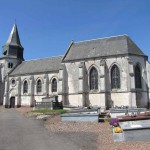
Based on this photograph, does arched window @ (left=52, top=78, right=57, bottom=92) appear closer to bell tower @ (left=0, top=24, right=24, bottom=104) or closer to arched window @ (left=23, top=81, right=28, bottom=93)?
arched window @ (left=23, top=81, right=28, bottom=93)

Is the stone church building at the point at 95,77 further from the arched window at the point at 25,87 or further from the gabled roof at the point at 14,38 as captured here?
the gabled roof at the point at 14,38

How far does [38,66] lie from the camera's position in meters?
41.7

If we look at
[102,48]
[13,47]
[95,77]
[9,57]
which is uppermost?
[13,47]

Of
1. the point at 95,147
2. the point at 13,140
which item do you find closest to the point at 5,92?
the point at 13,140

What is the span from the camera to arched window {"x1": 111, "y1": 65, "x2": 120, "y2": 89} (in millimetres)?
30314

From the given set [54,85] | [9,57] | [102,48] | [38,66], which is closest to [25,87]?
[38,66]

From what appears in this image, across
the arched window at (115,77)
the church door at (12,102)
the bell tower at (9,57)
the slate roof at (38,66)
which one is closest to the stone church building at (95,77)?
the arched window at (115,77)

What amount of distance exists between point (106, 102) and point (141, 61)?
8203mm

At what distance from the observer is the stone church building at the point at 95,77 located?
29.6 m

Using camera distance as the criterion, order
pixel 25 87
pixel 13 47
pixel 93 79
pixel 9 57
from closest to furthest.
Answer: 1. pixel 93 79
2. pixel 25 87
3. pixel 9 57
4. pixel 13 47

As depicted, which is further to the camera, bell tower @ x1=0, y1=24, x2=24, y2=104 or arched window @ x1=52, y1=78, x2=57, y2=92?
bell tower @ x1=0, y1=24, x2=24, y2=104

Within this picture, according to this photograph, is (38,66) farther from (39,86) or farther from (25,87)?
(25,87)

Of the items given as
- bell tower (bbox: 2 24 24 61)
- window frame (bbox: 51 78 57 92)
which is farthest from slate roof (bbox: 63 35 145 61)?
bell tower (bbox: 2 24 24 61)

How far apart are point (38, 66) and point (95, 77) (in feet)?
47.7
